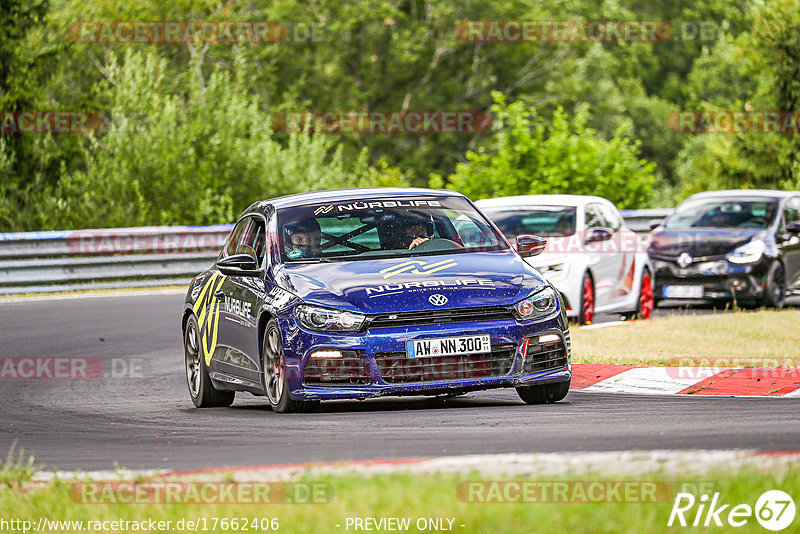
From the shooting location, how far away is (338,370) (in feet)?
30.5

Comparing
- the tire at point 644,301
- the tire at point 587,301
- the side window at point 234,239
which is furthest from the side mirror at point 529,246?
the tire at point 644,301

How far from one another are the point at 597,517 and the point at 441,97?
191 feet

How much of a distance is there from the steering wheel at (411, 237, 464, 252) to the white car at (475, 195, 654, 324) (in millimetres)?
6538

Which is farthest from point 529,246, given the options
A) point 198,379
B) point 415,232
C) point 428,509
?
point 428,509

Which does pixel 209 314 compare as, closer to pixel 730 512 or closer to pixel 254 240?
pixel 254 240

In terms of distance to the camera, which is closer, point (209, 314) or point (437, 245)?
point (437, 245)

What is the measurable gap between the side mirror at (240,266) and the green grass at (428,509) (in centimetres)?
406

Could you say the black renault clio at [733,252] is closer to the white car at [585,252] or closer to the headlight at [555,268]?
the white car at [585,252]

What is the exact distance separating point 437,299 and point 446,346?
316mm

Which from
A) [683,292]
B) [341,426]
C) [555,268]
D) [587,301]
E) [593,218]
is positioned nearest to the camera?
[341,426]

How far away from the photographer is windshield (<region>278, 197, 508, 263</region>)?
10375 millimetres

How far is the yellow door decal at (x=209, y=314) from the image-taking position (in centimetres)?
1117

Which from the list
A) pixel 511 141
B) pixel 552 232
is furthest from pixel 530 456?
pixel 511 141

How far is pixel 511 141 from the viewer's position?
31031mm
